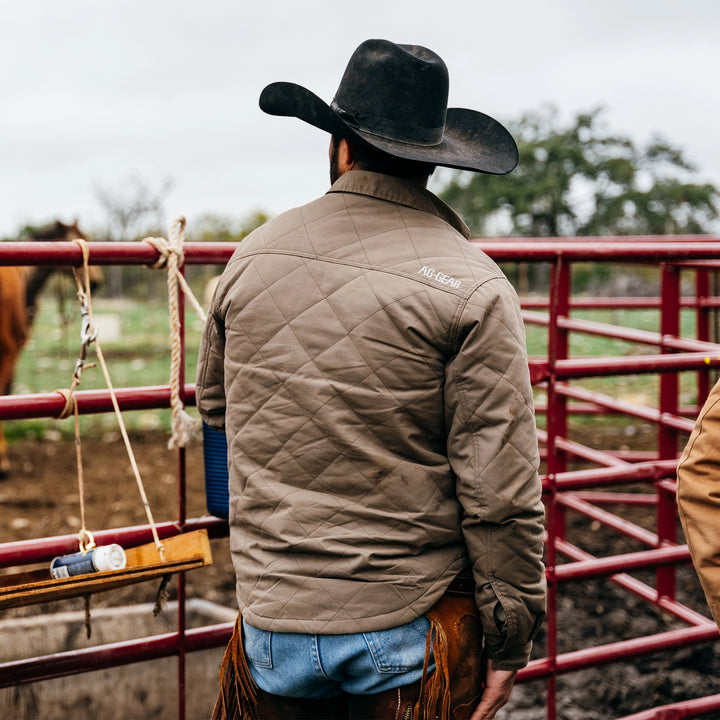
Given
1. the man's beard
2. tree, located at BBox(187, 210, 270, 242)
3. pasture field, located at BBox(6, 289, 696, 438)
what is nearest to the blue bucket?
the man's beard

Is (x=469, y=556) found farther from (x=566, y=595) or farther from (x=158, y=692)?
(x=566, y=595)

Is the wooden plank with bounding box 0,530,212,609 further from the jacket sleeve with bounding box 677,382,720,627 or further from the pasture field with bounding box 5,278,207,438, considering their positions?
the pasture field with bounding box 5,278,207,438

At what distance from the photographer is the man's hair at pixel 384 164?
1557 mm

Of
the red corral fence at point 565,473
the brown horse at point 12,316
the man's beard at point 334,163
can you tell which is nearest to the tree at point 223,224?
the brown horse at point 12,316

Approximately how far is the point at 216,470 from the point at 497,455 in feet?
2.73

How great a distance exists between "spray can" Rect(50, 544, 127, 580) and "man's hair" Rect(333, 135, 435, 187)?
3.21ft

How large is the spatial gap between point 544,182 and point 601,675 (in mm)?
18322

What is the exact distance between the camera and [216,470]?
2.05 m

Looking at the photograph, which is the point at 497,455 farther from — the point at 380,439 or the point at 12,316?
the point at 12,316

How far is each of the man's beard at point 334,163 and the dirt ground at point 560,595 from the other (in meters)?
2.42

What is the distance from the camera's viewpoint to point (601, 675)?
355cm

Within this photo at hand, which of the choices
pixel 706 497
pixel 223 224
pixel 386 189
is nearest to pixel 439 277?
pixel 386 189

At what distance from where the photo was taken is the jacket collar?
154 cm

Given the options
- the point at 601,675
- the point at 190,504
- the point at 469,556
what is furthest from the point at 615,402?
the point at 190,504
